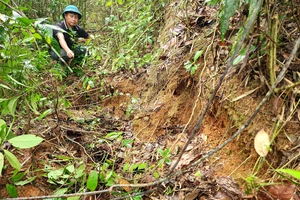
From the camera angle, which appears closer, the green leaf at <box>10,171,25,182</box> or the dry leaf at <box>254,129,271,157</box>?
the dry leaf at <box>254,129,271,157</box>

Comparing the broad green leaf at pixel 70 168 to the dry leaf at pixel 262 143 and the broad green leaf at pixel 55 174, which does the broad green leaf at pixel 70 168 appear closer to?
the broad green leaf at pixel 55 174

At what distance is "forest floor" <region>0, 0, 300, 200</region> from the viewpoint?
4.19 feet

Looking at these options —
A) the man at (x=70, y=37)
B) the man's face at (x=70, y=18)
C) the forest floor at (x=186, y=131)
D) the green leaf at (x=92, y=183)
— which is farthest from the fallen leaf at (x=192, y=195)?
the man's face at (x=70, y=18)

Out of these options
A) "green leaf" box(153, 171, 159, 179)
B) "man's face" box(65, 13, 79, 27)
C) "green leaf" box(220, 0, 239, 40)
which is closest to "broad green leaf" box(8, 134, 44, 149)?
"green leaf" box(153, 171, 159, 179)

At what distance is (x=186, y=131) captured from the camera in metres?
1.88

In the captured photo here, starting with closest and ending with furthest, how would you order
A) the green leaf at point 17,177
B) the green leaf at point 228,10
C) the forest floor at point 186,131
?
the green leaf at point 228,10 → the forest floor at point 186,131 → the green leaf at point 17,177

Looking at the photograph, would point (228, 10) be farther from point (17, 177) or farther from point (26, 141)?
point (17, 177)

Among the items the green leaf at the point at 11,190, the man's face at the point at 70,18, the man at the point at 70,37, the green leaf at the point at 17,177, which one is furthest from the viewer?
the man's face at the point at 70,18

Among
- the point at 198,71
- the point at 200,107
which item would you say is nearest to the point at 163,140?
the point at 200,107

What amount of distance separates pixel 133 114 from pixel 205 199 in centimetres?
132

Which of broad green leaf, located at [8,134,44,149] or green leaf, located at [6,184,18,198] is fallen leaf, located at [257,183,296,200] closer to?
broad green leaf, located at [8,134,44,149]

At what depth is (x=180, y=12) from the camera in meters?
2.74

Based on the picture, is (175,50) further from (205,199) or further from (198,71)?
(205,199)

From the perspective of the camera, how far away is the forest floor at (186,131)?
1277 mm
